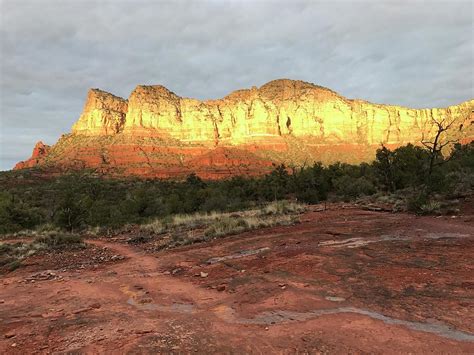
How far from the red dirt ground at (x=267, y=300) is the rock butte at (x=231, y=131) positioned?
Result: 8980 centimetres

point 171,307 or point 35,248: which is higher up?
point 171,307

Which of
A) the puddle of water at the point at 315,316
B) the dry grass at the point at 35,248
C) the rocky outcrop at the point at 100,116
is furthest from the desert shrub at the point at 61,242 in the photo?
the rocky outcrop at the point at 100,116

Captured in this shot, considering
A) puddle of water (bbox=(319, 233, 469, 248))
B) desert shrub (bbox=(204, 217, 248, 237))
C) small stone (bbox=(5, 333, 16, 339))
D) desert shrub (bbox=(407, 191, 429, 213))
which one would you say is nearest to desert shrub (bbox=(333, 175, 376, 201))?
desert shrub (bbox=(407, 191, 429, 213))

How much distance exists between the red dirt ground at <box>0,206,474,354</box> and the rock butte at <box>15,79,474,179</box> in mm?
89802

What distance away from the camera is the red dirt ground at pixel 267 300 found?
14.8 ft

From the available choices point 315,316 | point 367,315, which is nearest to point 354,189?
point 367,315

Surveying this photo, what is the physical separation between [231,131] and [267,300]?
134861 millimetres

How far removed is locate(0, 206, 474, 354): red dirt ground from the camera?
4512mm

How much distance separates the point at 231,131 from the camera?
139m

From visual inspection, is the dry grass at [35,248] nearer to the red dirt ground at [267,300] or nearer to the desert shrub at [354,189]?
the red dirt ground at [267,300]

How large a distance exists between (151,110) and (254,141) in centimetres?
4257

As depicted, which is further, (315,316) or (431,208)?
(431,208)

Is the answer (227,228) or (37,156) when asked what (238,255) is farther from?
(37,156)

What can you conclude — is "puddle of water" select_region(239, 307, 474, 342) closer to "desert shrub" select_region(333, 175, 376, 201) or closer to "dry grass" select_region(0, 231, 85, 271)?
"dry grass" select_region(0, 231, 85, 271)
